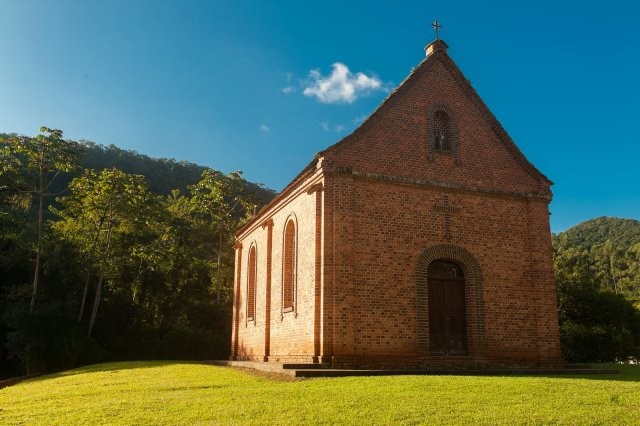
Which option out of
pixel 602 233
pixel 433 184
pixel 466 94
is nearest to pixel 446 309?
pixel 433 184

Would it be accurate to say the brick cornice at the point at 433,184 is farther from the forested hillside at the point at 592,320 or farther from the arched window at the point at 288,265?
the forested hillside at the point at 592,320

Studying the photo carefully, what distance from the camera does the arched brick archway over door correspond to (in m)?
15.1

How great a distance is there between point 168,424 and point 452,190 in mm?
11503

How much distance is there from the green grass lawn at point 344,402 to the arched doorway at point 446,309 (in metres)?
4.37

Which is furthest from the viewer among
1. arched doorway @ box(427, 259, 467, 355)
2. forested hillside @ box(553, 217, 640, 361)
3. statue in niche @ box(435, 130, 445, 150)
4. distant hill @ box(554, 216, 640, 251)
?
distant hill @ box(554, 216, 640, 251)

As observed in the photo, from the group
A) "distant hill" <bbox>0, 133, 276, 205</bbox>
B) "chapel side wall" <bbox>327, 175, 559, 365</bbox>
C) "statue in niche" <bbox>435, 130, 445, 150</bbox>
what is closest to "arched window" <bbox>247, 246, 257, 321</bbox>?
"chapel side wall" <bbox>327, 175, 559, 365</bbox>

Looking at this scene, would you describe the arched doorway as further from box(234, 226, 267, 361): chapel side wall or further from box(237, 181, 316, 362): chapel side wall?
box(234, 226, 267, 361): chapel side wall

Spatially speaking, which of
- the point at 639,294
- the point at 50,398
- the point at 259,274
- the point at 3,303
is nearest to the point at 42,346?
the point at 3,303

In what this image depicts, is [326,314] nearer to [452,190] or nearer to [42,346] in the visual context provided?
[452,190]

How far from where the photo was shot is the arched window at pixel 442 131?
56.0ft

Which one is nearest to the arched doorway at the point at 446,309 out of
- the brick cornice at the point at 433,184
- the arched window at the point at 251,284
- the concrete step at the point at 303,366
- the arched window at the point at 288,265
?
the brick cornice at the point at 433,184

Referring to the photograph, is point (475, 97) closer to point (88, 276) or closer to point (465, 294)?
point (465, 294)

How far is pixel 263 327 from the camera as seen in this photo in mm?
19797

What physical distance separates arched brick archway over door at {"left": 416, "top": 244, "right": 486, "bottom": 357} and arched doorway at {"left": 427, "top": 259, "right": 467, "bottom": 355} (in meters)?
0.16
